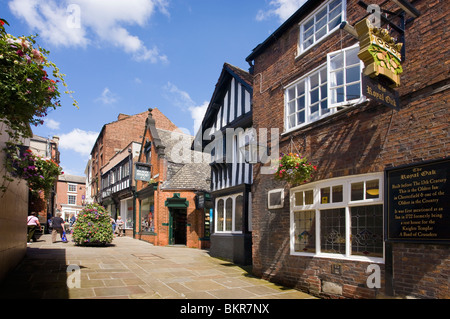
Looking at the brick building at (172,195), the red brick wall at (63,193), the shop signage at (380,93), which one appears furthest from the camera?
the red brick wall at (63,193)

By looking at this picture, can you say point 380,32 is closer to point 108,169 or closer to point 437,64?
point 437,64

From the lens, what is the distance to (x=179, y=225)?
65.1ft

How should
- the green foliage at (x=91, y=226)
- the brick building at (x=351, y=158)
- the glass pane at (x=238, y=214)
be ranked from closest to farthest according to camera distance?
the brick building at (x=351, y=158) → the glass pane at (x=238, y=214) → the green foliage at (x=91, y=226)

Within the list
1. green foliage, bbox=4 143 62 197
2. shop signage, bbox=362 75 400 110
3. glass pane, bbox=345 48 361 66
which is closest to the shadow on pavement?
green foliage, bbox=4 143 62 197

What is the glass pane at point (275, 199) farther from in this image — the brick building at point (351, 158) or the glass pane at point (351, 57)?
the glass pane at point (351, 57)

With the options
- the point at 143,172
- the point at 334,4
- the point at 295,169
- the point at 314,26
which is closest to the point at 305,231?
the point at 295,169

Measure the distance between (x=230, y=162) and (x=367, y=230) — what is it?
7410 millimetres

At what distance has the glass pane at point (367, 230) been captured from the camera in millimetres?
6164

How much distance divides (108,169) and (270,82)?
26508mm

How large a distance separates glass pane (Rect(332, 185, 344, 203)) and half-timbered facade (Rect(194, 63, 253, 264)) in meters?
4.81

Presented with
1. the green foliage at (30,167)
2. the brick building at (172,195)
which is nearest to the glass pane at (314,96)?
the green foliage at (30,167)

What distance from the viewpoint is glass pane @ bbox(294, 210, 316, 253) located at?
25.5 feet

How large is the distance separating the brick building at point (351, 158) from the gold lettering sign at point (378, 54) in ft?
0.78

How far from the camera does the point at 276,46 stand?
9.73 m
